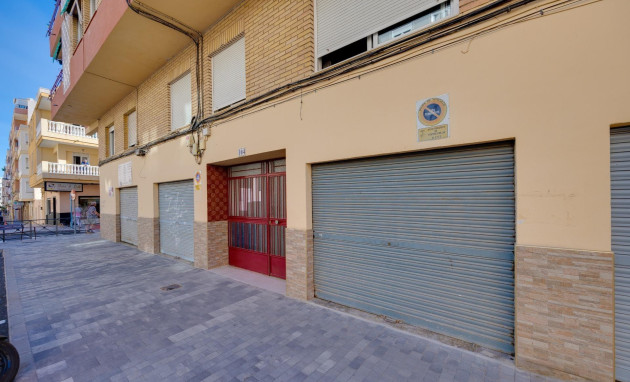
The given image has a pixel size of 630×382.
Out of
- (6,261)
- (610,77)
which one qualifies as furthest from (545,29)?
(6,261)

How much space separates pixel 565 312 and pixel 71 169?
1092 inches

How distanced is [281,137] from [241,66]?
7.93 ft

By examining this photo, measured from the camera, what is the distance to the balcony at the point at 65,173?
18.6m

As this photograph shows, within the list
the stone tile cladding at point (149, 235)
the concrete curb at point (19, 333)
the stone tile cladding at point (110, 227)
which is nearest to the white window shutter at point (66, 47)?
the stone tile cladding at point (110, 227)

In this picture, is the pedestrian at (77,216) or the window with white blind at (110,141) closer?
the window with white blind at (110,141)

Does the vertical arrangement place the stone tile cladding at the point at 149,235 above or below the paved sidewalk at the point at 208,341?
above

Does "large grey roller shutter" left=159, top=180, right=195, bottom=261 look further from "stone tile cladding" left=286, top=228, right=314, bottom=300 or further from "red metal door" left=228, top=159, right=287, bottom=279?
"stone tile cladding" left=286, top=228, right=314, bottom=300

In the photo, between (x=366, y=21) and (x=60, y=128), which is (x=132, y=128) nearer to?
(x=366, y=21)

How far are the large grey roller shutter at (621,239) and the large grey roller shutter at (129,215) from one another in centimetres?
1269

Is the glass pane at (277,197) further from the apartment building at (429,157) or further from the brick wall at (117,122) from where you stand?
the brick wall at (117,122)

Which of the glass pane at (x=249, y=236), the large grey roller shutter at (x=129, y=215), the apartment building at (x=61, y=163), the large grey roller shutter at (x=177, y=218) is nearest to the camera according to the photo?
the glass pane at (x=249, y=236)

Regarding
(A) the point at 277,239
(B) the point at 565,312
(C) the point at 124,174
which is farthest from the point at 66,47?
(B) the point at 565,312

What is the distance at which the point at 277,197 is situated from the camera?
5809 mm

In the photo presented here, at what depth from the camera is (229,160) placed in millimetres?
6105
